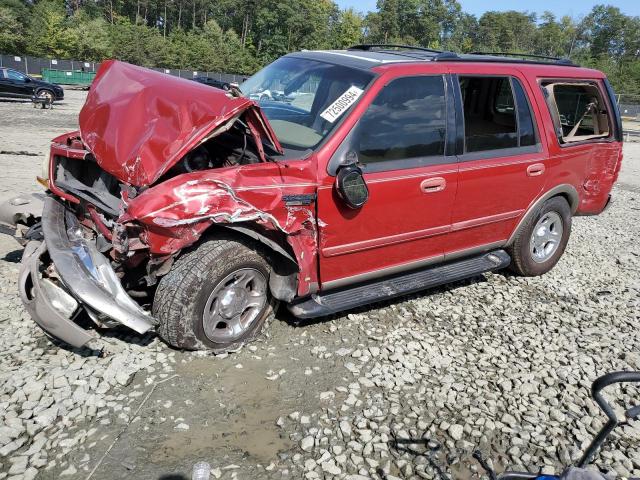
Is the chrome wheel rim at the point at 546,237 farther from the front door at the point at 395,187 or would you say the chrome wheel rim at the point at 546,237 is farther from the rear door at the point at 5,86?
the rear door at the point at 5,86

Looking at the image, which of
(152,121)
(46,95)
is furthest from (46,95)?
(152,121)

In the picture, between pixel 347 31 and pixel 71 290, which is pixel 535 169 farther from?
pixel 347 31

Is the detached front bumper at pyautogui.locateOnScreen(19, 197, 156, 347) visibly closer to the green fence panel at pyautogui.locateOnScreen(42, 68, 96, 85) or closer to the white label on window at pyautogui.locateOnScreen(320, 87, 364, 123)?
the white label on window at pyautogui.locateOnScreen(320, 87, 364, 123)

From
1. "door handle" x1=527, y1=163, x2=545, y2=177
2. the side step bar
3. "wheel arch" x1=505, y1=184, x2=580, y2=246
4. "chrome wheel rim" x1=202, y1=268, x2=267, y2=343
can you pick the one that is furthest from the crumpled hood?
"wheel arch" x1=505, y1=184, x2=580, y2=246

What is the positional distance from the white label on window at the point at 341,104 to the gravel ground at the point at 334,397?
1.64 m

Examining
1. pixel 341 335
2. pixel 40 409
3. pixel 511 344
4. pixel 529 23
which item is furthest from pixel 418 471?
pixel 529 23

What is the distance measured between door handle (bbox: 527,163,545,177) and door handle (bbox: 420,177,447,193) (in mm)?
1157

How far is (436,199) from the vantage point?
14.1 ft

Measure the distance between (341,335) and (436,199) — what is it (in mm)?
1341

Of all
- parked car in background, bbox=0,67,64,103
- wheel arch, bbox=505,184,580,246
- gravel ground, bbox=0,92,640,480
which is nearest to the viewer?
gravel ground, bbox=0,92,640,480

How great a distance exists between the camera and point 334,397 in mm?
3389

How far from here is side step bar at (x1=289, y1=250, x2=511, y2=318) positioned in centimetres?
388

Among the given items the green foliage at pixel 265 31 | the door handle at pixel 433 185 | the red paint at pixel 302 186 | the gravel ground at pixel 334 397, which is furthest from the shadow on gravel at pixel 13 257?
the green foliage at pixel 265 31

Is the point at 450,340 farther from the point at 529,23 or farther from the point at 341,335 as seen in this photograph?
the point at 529,23
